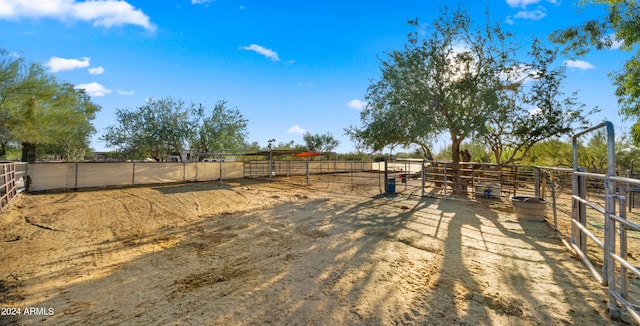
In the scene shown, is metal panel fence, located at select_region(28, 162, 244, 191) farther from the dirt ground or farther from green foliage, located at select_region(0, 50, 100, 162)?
the dirt ground

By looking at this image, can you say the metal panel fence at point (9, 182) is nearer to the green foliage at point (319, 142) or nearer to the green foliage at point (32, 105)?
the green foliage at point (32, 105)

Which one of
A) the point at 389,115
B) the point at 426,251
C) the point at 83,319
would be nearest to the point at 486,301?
the point at 426,251

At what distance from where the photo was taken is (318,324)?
2600 mm

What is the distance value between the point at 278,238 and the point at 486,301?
147 inches

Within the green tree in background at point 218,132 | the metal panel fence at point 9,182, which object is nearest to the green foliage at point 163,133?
the green tree in background at point 218,132

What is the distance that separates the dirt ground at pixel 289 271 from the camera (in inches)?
110

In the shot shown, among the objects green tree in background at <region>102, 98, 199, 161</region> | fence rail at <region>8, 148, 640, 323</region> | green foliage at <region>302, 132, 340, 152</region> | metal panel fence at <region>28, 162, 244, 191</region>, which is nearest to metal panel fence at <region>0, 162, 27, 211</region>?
fence rail at <region>8, 148, 640, 323</region>

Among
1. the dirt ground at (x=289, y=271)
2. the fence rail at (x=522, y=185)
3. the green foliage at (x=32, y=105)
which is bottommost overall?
the dirt ground at (x=289, y=271)

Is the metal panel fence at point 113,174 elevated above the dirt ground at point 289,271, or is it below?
above

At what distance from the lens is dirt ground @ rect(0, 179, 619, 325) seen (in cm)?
279

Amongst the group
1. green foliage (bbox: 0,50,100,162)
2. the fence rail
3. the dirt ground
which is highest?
green foliage (bbox: 0,50,100,162)

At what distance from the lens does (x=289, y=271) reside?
384cm

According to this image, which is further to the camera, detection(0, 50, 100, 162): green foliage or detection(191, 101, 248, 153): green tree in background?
detection(191, 101, 248, 153): green tree in background

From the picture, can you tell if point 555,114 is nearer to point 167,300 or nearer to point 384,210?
point 384,210
